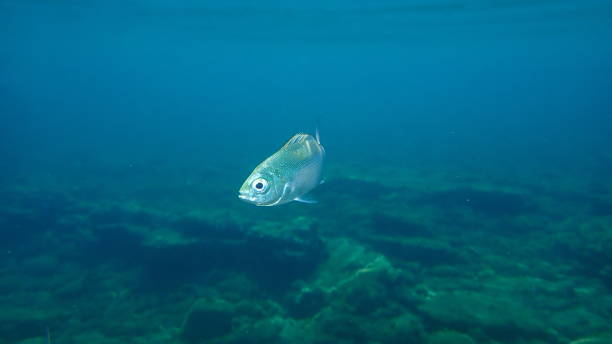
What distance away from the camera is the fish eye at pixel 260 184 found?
2451 mm

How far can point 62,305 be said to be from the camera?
28.3ft

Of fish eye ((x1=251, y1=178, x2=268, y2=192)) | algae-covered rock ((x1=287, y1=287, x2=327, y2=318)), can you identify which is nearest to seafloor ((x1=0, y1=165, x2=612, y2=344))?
algae-covered rock ((x1=287, y1=287, x2=327, y2=318))

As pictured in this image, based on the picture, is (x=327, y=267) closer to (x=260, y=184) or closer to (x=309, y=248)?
(x=309, y=248)

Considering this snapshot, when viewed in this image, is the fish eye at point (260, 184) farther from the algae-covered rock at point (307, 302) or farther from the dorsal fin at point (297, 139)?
the algae-covered rock at point (307, 302)

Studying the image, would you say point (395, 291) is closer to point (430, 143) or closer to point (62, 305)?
point (62, 305)

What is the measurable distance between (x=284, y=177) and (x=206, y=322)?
18.3ft

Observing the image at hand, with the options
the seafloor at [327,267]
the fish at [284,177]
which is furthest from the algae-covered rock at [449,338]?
the fish at [284,177]

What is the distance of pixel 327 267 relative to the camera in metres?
8.45

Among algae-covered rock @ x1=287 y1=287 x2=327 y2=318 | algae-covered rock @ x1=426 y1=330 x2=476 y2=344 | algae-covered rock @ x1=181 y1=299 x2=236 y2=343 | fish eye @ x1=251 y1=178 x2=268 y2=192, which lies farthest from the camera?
algae-covered rock @ x1=287 y1=287 x2=327 y2=318

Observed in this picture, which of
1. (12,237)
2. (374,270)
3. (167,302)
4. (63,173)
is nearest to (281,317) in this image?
(374,270)

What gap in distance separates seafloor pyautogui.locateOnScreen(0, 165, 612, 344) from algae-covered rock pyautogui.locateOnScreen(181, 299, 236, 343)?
0.08 ft

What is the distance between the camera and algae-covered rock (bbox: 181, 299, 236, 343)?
684 centimetres

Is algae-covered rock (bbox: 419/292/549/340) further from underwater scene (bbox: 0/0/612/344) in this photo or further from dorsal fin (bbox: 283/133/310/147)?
dorsal fin (bbox: 283/133/310/147)

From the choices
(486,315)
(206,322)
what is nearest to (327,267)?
(206,322)
